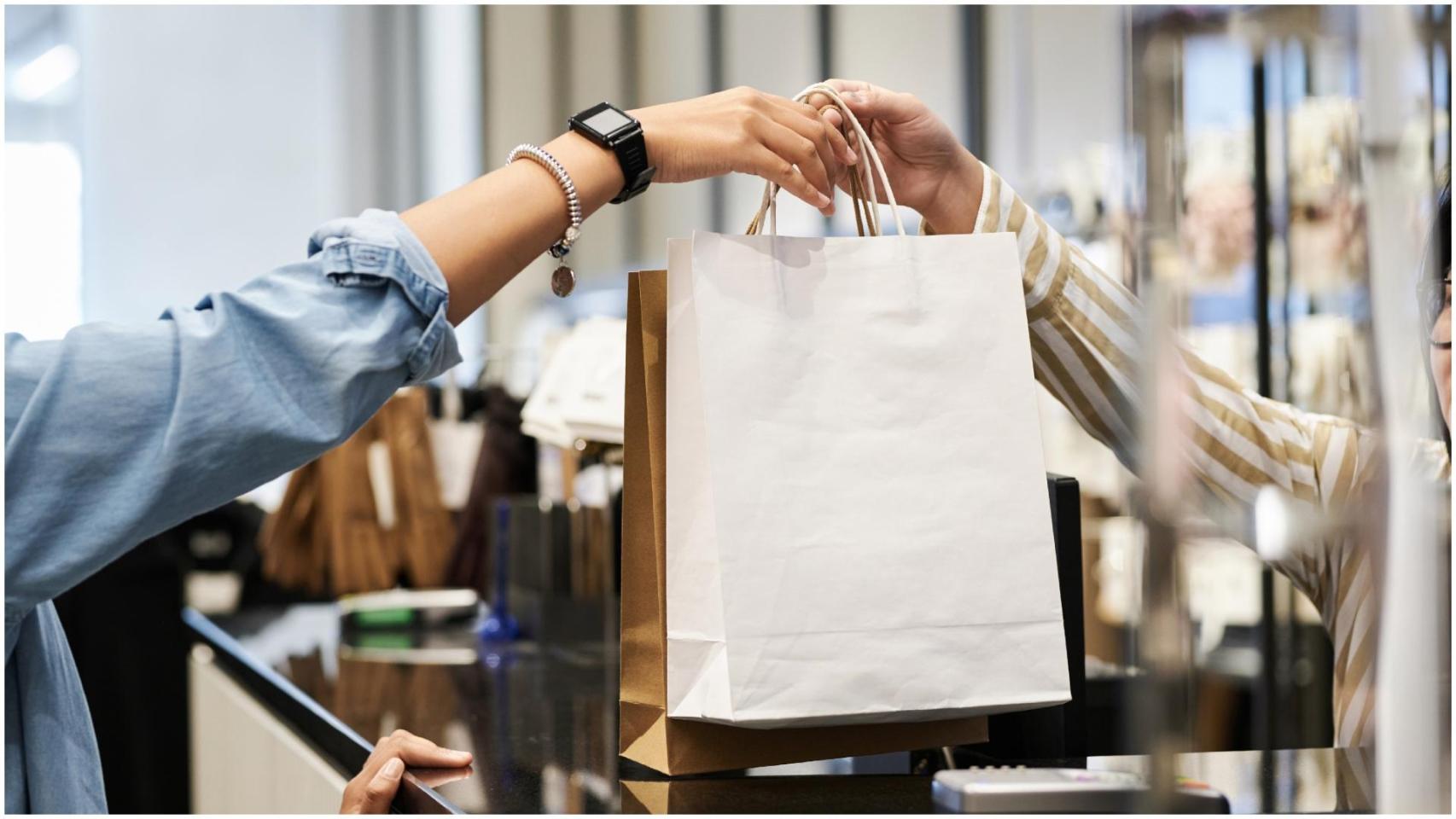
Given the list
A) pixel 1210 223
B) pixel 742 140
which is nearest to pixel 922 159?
pixel 742 140

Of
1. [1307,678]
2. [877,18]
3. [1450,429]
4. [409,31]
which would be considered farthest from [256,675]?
[409,31]

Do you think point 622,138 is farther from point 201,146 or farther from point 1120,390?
point 201,146

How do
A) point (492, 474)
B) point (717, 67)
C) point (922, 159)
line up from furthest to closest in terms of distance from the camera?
point (717, 67) → point (492, 474) → point (922, 159)

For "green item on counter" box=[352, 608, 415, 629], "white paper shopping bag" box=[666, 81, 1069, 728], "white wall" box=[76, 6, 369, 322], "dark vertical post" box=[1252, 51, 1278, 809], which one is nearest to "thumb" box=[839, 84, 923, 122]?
"white paper shopping bag" box=[666, 81, 1069, 728]

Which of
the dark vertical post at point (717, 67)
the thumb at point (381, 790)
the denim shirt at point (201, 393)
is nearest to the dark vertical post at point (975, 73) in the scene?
the dark vertical post at point (717, 67)

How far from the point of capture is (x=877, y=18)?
3.88 meters

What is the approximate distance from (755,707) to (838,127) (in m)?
0.38

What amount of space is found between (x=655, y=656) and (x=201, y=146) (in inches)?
199

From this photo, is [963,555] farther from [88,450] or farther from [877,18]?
[877,18]

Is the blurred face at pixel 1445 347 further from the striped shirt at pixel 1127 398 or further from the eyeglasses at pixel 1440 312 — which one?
the striped shirt at pixel 1127 398

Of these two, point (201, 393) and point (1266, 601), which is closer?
point (201, 393)

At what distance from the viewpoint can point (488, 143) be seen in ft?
17.4

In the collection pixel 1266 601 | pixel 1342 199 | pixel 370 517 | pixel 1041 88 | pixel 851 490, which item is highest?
pixel 1041 88

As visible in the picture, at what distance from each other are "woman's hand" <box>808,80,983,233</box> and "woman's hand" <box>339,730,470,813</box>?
455mm
